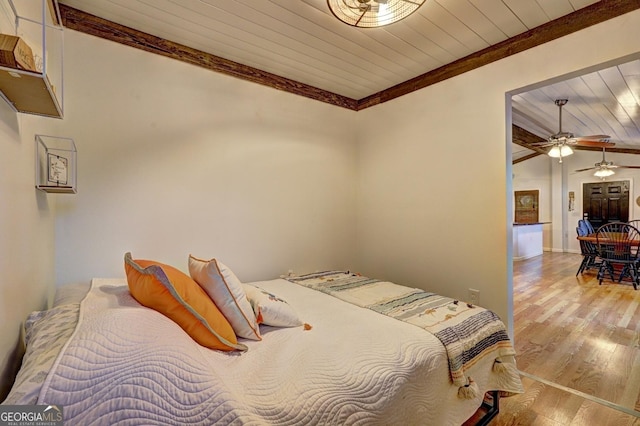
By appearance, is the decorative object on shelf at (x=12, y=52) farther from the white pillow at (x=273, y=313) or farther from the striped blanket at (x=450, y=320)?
the striped blanket at (x=450, y=320)

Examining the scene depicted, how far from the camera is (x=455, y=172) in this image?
2664 millimetres

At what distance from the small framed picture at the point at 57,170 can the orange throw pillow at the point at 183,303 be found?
0.75m

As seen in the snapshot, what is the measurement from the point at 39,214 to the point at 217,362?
121 cm

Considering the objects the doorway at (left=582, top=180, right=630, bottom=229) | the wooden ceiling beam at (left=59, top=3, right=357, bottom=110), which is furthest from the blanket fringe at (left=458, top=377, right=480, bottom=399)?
the doorway at (left=582, top=180, right=630, bottom=229)

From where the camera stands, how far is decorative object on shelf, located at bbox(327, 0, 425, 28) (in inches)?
66.1

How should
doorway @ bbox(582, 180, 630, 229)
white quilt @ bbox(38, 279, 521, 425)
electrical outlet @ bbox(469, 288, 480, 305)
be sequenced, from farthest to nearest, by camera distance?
doorway @ bbox(582, 180, 630, 229) → electrical outlet @ bbox(469, 288, 480, 305) → white quilt @ bbox(38, 279, 521, 425)

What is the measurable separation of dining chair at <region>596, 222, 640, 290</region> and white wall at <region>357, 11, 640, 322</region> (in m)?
3.74

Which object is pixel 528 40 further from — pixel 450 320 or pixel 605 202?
pixel 605 202

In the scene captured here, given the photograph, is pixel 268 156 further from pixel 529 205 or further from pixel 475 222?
pixel 529 205

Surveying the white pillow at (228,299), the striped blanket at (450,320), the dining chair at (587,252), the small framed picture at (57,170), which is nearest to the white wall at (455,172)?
the striped blanket at (450,320)

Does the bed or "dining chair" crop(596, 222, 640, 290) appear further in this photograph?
"dining chair" crop(596, 222, 640, 290)

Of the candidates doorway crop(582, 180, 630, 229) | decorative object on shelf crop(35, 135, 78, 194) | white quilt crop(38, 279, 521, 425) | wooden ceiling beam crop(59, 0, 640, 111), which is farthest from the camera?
doorway crop(582, 180, 630, 229)

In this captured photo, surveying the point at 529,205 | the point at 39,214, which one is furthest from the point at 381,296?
the point at 529,205

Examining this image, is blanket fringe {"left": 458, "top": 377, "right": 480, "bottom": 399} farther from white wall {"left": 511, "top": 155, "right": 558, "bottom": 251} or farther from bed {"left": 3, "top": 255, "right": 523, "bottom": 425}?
white wall {"left": 511, "top": 155, "right": 558, "bottom": 251}
